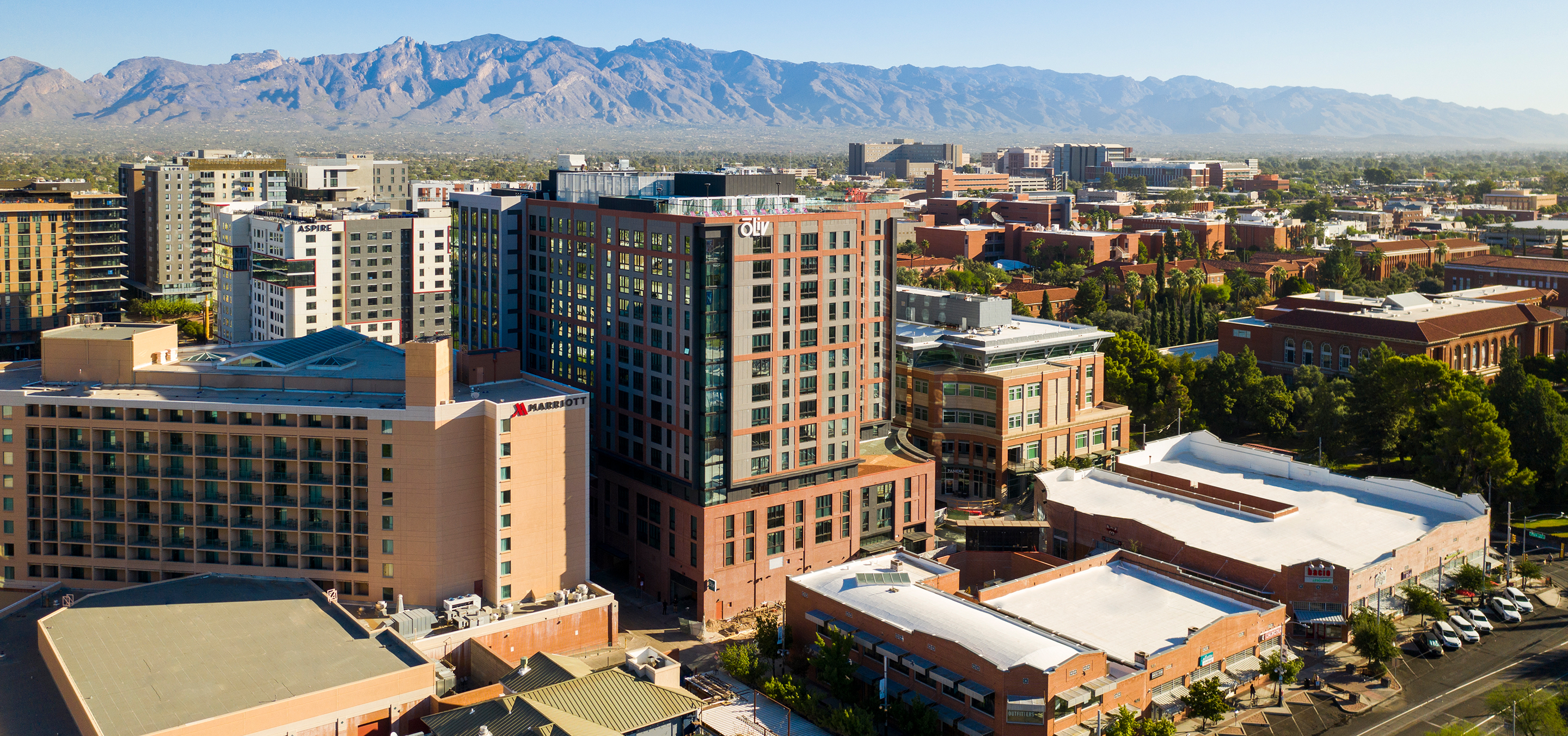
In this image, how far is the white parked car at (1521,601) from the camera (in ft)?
250

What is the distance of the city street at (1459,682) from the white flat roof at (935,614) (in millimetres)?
11593

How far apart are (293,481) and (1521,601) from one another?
234ft

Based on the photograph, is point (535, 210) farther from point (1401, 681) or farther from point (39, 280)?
point (39, 280)

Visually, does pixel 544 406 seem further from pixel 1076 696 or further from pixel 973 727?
pixel 1076 696

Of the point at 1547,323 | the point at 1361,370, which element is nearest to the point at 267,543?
the point at 1361,370

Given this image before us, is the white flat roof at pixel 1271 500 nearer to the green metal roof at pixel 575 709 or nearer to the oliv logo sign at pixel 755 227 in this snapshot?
the oliv logo sign at pixel 755 227

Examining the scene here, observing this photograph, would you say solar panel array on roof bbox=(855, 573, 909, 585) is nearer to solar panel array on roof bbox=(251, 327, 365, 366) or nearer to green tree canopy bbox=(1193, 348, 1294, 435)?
solar panel array on roof bbox=(251, 327, 365, 366)

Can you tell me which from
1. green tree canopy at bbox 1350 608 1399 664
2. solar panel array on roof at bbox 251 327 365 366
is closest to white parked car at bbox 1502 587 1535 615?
green tree canopy at bbox 1350 608 1399 664

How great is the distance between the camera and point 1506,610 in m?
74.8

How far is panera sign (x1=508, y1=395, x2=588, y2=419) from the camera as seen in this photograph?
69375 millimetres

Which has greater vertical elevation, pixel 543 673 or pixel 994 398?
pixel 994 398

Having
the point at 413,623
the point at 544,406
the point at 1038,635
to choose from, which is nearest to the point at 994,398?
the point at 1038,635

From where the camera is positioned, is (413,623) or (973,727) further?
(413,623)

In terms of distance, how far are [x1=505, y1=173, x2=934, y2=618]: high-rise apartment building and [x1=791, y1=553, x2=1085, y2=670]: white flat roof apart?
664 centimetres
